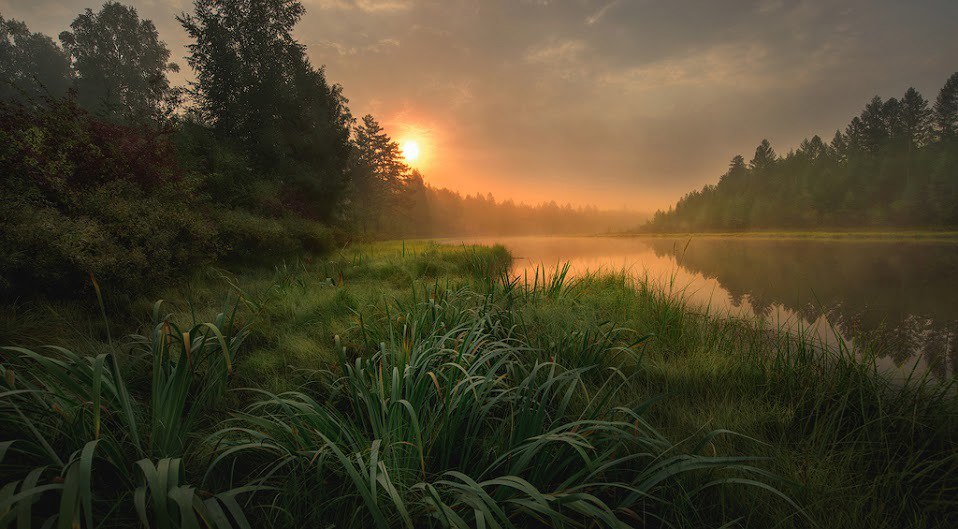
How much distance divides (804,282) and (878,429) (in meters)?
8.96

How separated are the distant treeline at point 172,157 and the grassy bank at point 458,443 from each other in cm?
160

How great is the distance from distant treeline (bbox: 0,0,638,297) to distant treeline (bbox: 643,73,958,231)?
152 feet

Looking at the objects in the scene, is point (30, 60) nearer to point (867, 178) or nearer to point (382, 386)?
point (382, 386)

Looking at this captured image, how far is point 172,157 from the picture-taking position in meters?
7.54

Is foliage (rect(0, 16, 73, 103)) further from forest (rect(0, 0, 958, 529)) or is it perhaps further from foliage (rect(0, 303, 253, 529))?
foliage (rect(0, 303, 253, 529))

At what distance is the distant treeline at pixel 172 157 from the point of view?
13.3 feet

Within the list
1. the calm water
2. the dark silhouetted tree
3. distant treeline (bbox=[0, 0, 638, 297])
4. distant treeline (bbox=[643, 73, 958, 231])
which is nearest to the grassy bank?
the calm water

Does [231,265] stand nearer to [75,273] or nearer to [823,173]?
[75,273]

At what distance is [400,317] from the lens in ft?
11.4

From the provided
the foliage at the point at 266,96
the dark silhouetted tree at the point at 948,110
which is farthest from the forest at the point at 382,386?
the dark silhouetted tree at the point at 948,110

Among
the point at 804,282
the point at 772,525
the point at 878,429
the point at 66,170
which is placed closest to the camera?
the point at 772,525

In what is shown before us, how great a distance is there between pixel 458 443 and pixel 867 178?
5359cm

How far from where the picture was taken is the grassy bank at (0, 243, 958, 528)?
1226mm

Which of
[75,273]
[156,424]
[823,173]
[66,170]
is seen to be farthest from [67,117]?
[823,173]
